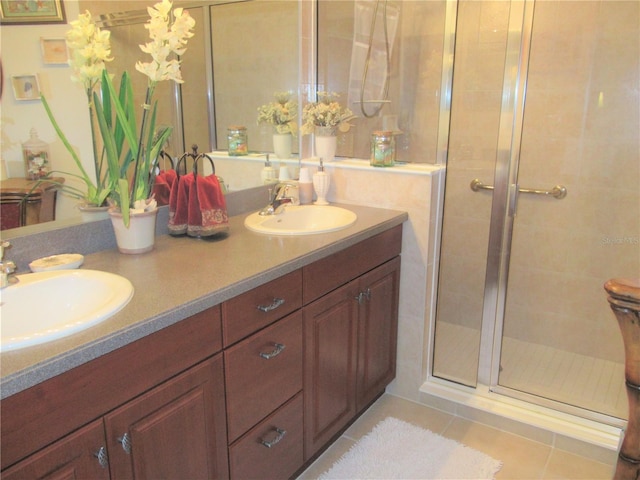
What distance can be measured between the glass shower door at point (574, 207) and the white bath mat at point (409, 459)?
Result: 1.49ft

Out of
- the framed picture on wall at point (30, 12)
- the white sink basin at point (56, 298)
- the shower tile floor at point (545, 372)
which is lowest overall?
the shower tile floor at point (545, 372)

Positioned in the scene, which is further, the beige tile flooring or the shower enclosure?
the shower enclosure

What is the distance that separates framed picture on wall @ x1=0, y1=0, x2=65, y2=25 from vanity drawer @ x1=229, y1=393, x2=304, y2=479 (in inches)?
50.5

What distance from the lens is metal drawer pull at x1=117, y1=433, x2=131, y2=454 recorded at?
43.5 inches

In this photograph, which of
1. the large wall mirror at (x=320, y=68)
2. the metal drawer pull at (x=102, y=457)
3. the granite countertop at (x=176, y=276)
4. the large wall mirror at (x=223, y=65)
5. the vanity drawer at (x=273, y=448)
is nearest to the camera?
the granite countertop at (x=176, y=276)

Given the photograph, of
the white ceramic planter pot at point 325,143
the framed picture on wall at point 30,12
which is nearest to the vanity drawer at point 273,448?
the white ceramic planter pot at point 325,143

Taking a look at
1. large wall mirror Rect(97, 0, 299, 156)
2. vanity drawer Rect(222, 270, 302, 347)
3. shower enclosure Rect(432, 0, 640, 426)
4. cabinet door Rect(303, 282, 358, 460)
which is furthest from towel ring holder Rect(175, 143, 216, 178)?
shower enclosure Rect(432, 0, 640, 426)

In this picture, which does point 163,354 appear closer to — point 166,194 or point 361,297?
point 166,194

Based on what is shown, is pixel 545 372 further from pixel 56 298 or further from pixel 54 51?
pixel 54 51

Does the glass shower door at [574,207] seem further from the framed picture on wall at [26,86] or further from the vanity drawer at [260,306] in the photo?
the framed picture on wall at [26,86]

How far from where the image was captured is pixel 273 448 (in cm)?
160

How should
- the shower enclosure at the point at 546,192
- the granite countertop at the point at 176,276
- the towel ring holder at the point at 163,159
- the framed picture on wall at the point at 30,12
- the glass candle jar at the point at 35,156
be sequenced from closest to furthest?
1. the granite countertop at the point at 176,276
2. the framed picture on wall at the point at 30,12
3. the glass candle jar at the point at 35,156
4. the towel ring holder at the point at 163,159
5. the shower enclosure at the point at 546,192

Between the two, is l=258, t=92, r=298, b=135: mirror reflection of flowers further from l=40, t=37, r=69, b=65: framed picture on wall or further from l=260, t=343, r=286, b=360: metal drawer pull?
l=260, t=343, r=286, b=360: metal drawer pull

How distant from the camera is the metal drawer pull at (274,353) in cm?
149
